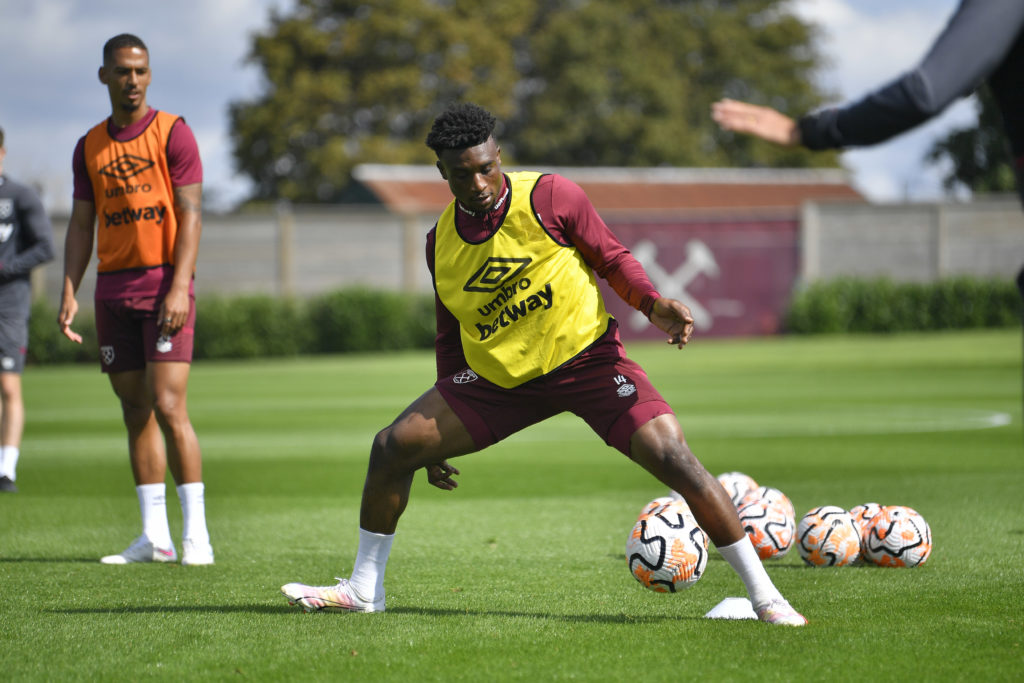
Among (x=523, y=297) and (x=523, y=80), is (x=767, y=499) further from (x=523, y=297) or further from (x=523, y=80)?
(x=523, y=80)

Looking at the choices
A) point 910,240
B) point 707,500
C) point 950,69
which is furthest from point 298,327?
point 950,69

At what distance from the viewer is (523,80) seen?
62.4 m

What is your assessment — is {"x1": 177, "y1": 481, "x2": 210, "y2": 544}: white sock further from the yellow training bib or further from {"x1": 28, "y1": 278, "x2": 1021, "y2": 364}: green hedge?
{"x1": 28, "y1": 278, "x2": 1021, "y2": 364}: green hedge

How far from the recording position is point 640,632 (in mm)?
5184

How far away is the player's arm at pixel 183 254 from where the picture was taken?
6902 mm

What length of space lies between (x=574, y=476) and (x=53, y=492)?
14.7 feet

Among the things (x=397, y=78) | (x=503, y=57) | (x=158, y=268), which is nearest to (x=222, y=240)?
(x=397, y=78)

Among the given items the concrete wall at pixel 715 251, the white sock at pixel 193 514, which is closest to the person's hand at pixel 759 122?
the white sock at pixel 193 514

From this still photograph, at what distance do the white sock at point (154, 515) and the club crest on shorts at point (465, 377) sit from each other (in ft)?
8.73

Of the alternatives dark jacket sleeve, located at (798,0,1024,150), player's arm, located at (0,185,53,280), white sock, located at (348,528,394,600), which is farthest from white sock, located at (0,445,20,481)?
dark jacket sleeve, located at (798,0,1024,150)

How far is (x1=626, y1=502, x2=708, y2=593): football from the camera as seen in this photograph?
579 cm

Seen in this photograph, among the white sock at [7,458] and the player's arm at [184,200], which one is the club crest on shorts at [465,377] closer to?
the player's arm at [184,200]

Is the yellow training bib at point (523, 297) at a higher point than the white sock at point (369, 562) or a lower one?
higher

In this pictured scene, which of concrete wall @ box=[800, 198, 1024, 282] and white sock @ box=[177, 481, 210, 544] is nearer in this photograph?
white sock @ box=[177, 481, 210, 544]
